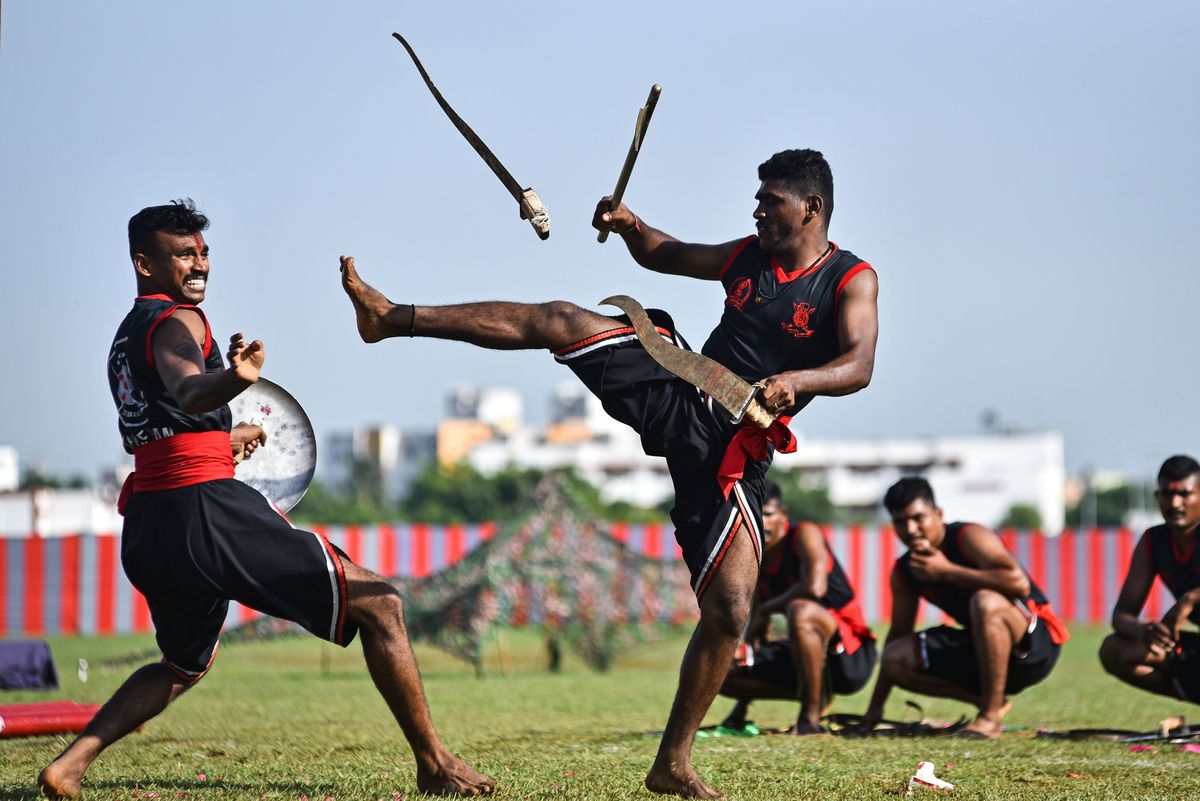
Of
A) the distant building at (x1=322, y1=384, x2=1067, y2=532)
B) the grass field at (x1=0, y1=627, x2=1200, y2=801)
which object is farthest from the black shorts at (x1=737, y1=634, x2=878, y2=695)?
the distant building at (x1=322, y1=384, x2=1067, y2=532)

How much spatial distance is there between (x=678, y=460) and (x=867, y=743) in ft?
8.49

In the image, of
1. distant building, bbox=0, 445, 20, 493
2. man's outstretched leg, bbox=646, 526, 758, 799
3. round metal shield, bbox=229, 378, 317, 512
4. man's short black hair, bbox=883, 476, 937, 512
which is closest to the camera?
man's outstretched leg, bbox=646, 526, 758, 799

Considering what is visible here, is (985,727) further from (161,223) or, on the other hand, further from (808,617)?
(161,223)

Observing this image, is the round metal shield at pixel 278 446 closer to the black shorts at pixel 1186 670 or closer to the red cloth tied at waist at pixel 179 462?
the red cloth tied at waist at pixel 179 462

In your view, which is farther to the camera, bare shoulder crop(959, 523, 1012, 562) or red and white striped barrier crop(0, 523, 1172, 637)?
red and white striped barrier crop(0, 523, 1172, 637)

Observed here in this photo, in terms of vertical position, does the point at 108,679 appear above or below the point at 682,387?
below

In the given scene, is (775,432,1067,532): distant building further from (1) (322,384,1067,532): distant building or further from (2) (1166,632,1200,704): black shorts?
(2) (1166,632,1200,704): black shorts

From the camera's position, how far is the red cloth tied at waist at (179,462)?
512 cm

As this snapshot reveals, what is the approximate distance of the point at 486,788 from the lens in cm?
510

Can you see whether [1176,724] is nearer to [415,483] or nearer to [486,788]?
[486,788]

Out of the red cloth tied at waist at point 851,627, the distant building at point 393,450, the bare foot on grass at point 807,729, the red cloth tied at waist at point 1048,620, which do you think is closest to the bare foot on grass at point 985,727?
the red cloth tied at waist at point 1048,620

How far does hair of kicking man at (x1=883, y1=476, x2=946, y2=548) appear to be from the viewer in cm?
803

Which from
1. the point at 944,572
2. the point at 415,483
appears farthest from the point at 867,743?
the point at 415,483

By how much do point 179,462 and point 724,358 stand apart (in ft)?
6.66
